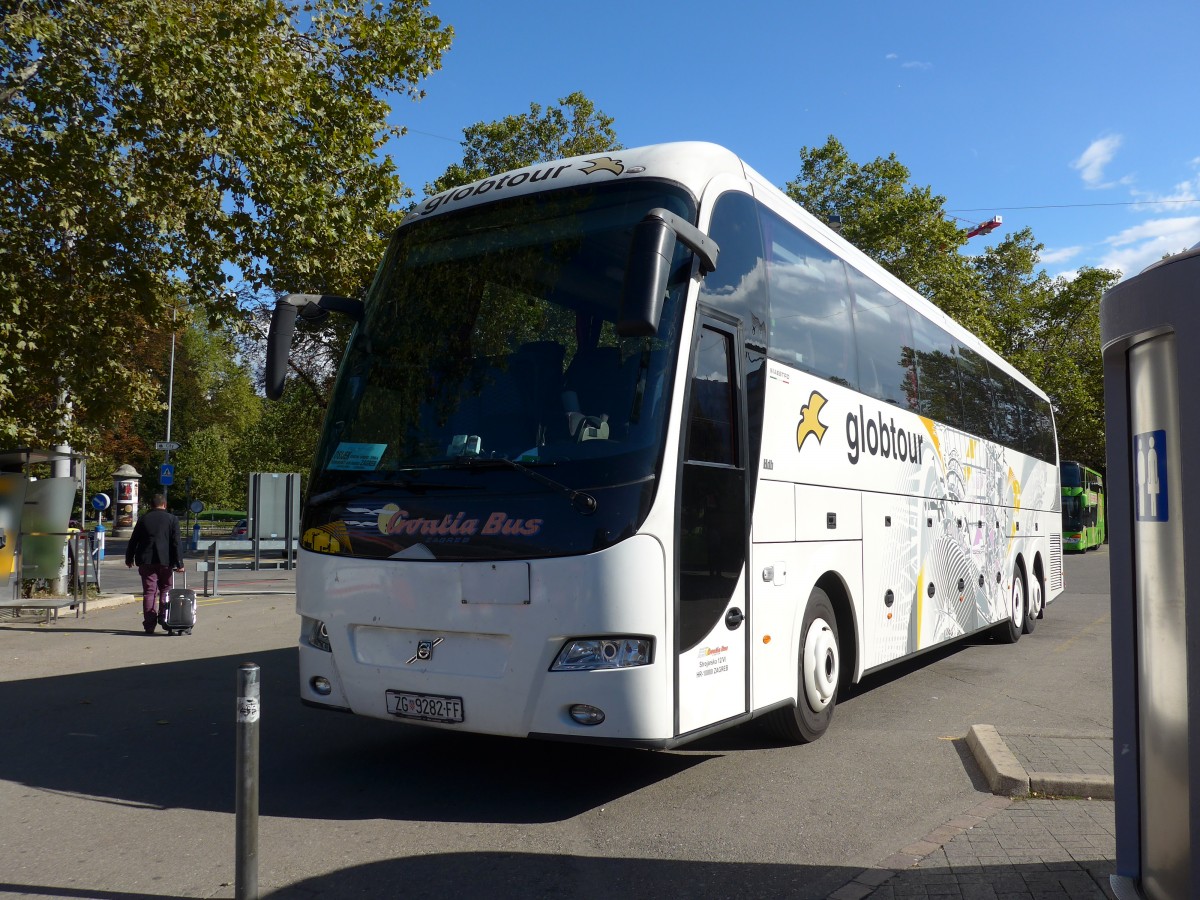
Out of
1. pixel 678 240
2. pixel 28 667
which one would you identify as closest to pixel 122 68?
pixel 28 667

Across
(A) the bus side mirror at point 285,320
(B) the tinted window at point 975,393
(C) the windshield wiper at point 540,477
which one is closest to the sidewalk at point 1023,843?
(C) the windshield wiper at point 540,477

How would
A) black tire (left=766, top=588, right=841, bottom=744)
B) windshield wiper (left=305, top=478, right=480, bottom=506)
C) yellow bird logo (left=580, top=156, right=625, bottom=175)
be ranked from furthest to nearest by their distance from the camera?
black tire (left=766, top=588, right=841, bottom=744)
yellow bird logo (left=580, top=156, right=625, bottom=175)
windshield wiper (left=305, top=478, right=480, bottom=506)

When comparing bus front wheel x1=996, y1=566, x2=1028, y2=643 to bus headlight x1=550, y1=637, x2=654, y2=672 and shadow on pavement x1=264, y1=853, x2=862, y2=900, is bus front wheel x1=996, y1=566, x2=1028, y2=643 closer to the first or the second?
bus headlight x1=550, y1=637, x2=654, y2=672

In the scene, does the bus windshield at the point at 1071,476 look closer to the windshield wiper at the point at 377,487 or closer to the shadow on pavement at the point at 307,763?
the shadow on pavement at the point at 307,763

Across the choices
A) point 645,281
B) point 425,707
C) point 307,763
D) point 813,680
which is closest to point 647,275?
point 645,281

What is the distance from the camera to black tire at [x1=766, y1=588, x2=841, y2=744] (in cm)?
700

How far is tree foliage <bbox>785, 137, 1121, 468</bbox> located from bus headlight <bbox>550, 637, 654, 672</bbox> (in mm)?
32872

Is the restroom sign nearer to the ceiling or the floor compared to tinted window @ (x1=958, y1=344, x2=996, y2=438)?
nearer to the floor

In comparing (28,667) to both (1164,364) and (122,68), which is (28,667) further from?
(1164,364)

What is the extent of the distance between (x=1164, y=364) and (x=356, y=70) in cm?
1663

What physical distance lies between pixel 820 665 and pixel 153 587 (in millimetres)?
10527

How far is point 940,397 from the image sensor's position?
1078cm

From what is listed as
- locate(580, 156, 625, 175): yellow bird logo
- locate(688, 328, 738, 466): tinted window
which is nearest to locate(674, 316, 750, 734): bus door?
locate(688, 328, 738, 466): tinted window

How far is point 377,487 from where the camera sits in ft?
19.9
